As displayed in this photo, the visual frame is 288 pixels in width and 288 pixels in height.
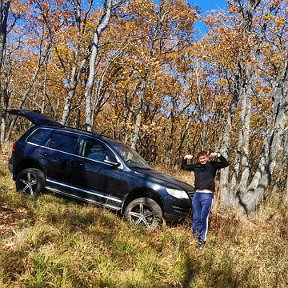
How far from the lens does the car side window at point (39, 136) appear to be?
8375 mm

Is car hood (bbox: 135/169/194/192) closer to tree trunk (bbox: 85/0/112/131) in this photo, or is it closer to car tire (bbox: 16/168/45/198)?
car tire (bbox: 16/168/45/198)

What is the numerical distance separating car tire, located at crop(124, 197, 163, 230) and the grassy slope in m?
0.26

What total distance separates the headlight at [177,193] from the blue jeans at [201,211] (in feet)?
1.11

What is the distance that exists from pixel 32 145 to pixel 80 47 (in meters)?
10.2

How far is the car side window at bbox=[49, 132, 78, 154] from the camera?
812cm

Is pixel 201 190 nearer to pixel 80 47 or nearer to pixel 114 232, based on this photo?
pixel 114 232

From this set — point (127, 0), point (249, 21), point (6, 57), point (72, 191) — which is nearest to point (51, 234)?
point (72, 191)

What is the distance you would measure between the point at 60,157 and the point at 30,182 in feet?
3.11

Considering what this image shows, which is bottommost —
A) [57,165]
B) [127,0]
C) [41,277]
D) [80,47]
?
[41,277]

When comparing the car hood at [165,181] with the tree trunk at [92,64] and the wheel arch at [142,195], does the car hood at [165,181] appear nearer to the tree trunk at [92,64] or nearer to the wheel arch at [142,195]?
the wheel arch at [142,195]

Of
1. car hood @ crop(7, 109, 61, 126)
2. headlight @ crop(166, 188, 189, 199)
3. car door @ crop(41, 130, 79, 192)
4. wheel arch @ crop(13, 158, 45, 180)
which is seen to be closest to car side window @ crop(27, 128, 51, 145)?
car door @ crop(41, 130, 79, 192)

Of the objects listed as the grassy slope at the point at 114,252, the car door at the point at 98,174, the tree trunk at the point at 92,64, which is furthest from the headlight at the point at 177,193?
the tree trunk at the point at 92,64

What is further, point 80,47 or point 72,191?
point 80,47

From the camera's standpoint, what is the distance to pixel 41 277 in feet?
14.0
